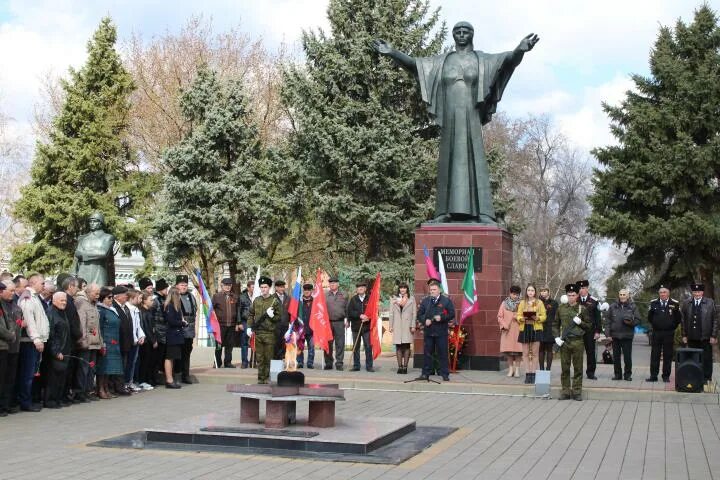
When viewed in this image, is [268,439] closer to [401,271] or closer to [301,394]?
[301,394]

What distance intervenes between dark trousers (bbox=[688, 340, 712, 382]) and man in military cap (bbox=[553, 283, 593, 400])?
8.93ft

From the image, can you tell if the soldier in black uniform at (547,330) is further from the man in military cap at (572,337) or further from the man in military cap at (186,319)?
the man in military cap at (186,319)

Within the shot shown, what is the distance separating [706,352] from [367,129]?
14.5 metres

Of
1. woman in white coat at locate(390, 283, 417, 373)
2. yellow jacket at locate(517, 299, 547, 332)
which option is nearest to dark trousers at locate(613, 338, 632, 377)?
yellow jacket at locate(517, 299, 547, 332)

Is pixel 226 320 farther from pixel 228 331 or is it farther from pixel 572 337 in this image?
pixel 572 337

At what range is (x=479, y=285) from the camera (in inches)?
736

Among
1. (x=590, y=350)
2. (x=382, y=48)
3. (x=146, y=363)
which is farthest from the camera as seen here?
(x=382, y=48)

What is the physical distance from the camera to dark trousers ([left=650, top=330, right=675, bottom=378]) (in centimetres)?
1705

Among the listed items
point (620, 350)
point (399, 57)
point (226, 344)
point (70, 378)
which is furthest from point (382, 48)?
point (70, 378)

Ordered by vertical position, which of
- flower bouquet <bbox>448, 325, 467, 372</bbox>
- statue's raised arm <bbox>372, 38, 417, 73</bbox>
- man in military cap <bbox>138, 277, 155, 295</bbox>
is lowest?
flower bouquet <bbox>448, 325, 467, 372</bbox>

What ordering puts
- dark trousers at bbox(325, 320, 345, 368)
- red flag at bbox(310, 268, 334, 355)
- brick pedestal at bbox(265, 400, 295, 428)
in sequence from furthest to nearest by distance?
dark trousers at bbox(325, 320, 345, 368) < red flag at bbox(310, 268, 334, 355) < brick pedestal at bbox(265, 400, 295, 428)

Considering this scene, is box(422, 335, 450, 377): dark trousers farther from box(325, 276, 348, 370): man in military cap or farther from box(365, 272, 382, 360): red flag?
box(325, 276, 348, 370): man in military cap

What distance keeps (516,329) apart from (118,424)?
8198 millimetres

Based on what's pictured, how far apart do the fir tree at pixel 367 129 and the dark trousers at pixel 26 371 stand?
16.4 m
